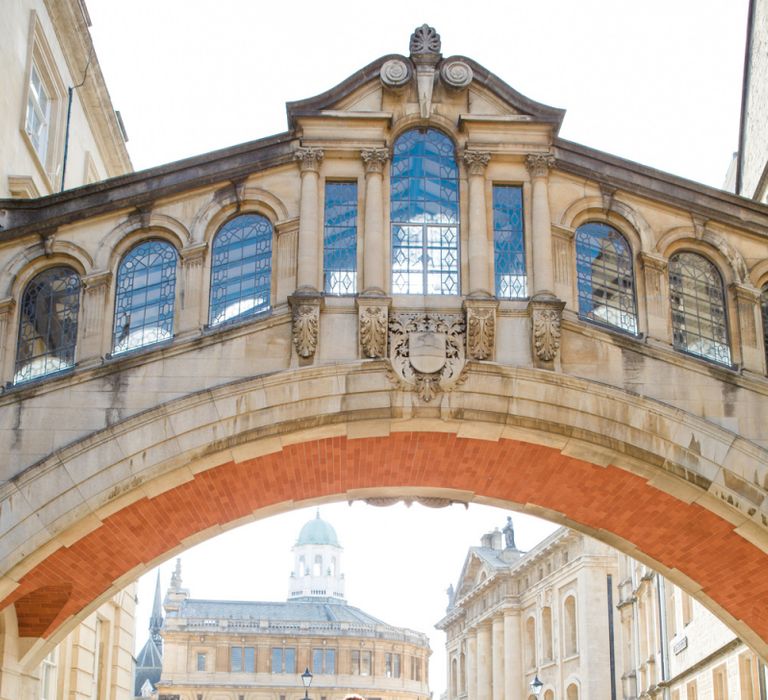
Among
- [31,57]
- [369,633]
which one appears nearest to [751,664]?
[31,57]

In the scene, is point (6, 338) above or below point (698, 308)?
below

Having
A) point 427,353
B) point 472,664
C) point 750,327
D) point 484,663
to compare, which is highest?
point 472,664

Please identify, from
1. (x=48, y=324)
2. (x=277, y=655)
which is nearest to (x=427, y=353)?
(x=48, y=324)

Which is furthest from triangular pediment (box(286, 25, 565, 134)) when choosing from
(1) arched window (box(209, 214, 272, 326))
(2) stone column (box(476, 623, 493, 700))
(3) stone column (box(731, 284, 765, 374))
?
(2) stone column (box(476, 623, 493, 700))

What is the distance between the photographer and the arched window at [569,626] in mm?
57969

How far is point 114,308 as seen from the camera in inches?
717

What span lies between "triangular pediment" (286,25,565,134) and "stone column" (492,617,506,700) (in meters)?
55.2

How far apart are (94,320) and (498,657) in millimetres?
57799

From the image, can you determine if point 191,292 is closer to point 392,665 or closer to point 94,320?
point 94,320

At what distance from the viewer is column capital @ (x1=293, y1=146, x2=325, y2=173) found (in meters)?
18.7

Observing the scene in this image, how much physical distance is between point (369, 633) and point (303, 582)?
184 ft

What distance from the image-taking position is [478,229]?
18.4 meters

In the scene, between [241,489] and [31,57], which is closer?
[241,489]

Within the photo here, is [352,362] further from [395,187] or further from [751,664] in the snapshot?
[751,664]
